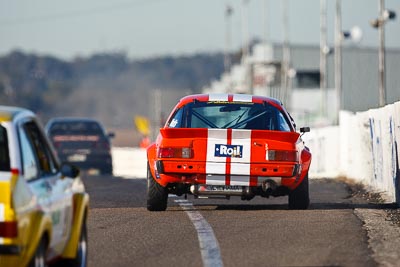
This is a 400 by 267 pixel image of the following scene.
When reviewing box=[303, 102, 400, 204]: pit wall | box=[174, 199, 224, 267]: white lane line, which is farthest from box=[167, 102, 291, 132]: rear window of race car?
box=[303, 102, 400, 204]: pit wall

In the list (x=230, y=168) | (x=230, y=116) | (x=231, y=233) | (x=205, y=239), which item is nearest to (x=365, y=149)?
(x=230, y=116)

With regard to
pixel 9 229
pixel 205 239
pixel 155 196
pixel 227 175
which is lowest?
pixel 9 229

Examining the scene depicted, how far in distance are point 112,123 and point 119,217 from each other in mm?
170301

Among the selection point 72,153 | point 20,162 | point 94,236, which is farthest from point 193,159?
point 72,153

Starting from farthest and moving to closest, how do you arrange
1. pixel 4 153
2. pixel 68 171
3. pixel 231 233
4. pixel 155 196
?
pixel 155 196 < pixel 231 233 < pixel 68 171 < pixel 4 153

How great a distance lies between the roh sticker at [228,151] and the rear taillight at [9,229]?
8.32m

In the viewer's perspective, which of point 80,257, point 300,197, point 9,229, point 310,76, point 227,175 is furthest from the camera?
point 310,76

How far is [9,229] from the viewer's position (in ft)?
27.6

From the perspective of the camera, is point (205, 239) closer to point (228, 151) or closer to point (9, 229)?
point (228, 151)

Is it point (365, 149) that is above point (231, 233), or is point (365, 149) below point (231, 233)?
above

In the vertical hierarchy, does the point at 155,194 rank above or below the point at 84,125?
below

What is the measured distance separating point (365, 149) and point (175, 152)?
29.6ft

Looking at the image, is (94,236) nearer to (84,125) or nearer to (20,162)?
(20,162)

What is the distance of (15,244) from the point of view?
27.6ft
